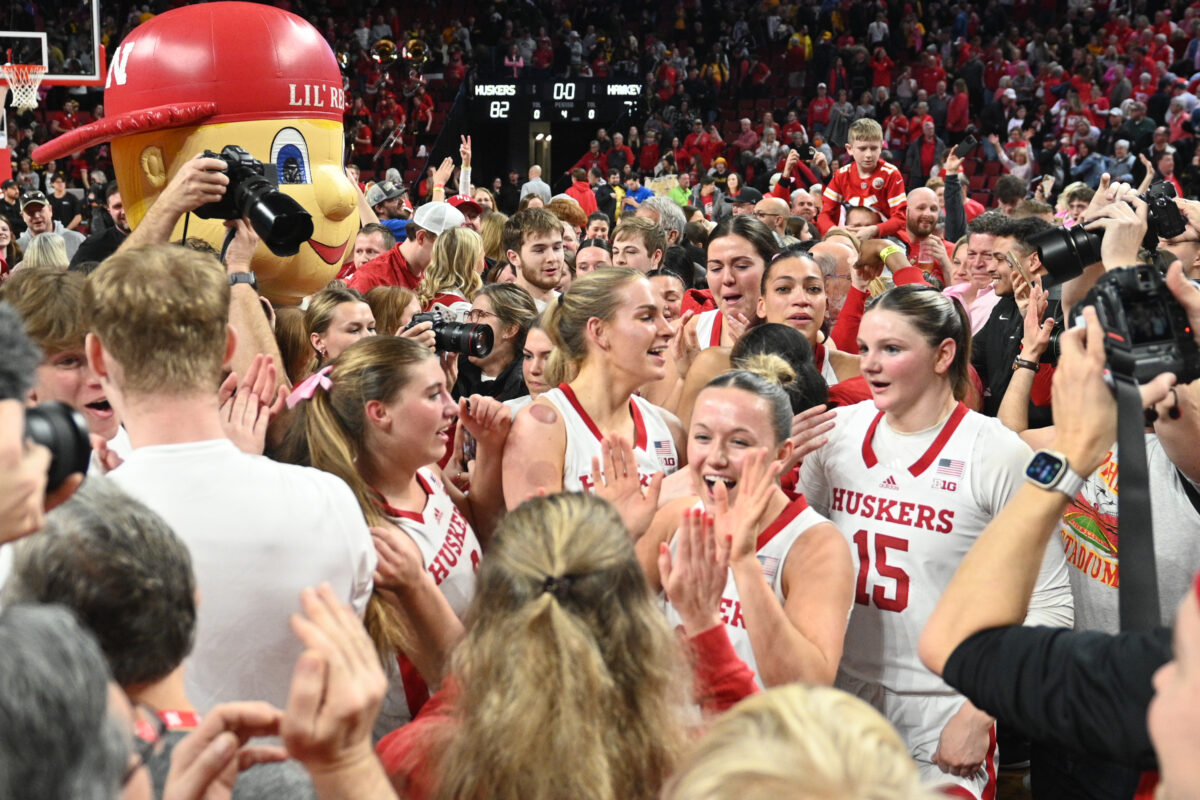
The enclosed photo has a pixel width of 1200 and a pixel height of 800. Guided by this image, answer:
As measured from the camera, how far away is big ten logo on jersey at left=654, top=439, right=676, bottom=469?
352cm

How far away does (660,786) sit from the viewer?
1.61 m

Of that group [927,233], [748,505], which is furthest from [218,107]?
[927,233]

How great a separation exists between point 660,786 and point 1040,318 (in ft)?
10.2

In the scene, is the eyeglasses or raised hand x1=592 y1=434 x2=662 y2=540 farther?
raised hand x1=592 y1=434 x2=662 y2=540

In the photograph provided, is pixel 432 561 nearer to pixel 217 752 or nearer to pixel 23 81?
pixel 217 752

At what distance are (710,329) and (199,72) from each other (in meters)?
2.21

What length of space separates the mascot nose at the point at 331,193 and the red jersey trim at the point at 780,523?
272 centimetres

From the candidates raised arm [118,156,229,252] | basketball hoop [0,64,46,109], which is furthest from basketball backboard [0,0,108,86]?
raised arm [118,156,229,252]

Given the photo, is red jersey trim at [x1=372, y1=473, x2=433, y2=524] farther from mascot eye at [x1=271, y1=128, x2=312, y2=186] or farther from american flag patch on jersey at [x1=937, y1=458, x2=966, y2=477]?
mascot eye at [x1=271, y1=128, x2=312, y2=186]

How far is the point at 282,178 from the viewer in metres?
4.64

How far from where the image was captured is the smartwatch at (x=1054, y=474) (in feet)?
5.72

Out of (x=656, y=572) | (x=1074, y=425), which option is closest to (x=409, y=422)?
(x=656, y=572)

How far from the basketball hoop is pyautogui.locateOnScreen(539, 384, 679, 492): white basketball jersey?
32.8 feet

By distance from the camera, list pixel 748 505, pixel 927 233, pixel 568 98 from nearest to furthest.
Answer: pixel 748 505
pixel 927 233
pixel 568 98
